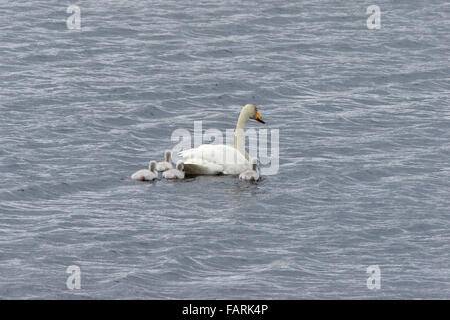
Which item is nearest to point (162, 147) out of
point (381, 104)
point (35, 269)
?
point (381, 104)

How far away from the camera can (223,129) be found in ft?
82.3

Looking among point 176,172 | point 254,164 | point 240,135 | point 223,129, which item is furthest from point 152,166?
point 223,129

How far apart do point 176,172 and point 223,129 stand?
4.28 meters

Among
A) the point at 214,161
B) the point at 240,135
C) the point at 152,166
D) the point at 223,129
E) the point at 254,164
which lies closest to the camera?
the point at 152,166

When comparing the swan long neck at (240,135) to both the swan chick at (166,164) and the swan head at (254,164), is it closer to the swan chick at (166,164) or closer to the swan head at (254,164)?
the swan head at (254,164)

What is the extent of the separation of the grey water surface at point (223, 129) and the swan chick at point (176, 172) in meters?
0.29

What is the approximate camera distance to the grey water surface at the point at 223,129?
52.2 ft

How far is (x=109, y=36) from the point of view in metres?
33.0

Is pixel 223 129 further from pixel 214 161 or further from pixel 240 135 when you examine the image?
pixel 214 161

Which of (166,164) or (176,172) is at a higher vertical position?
(166,164)

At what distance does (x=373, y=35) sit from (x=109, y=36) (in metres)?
7.78

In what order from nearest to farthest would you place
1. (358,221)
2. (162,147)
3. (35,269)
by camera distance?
1. (35,269)
2. (358,221)
3. (162,147)

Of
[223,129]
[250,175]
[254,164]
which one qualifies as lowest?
[250,175]
